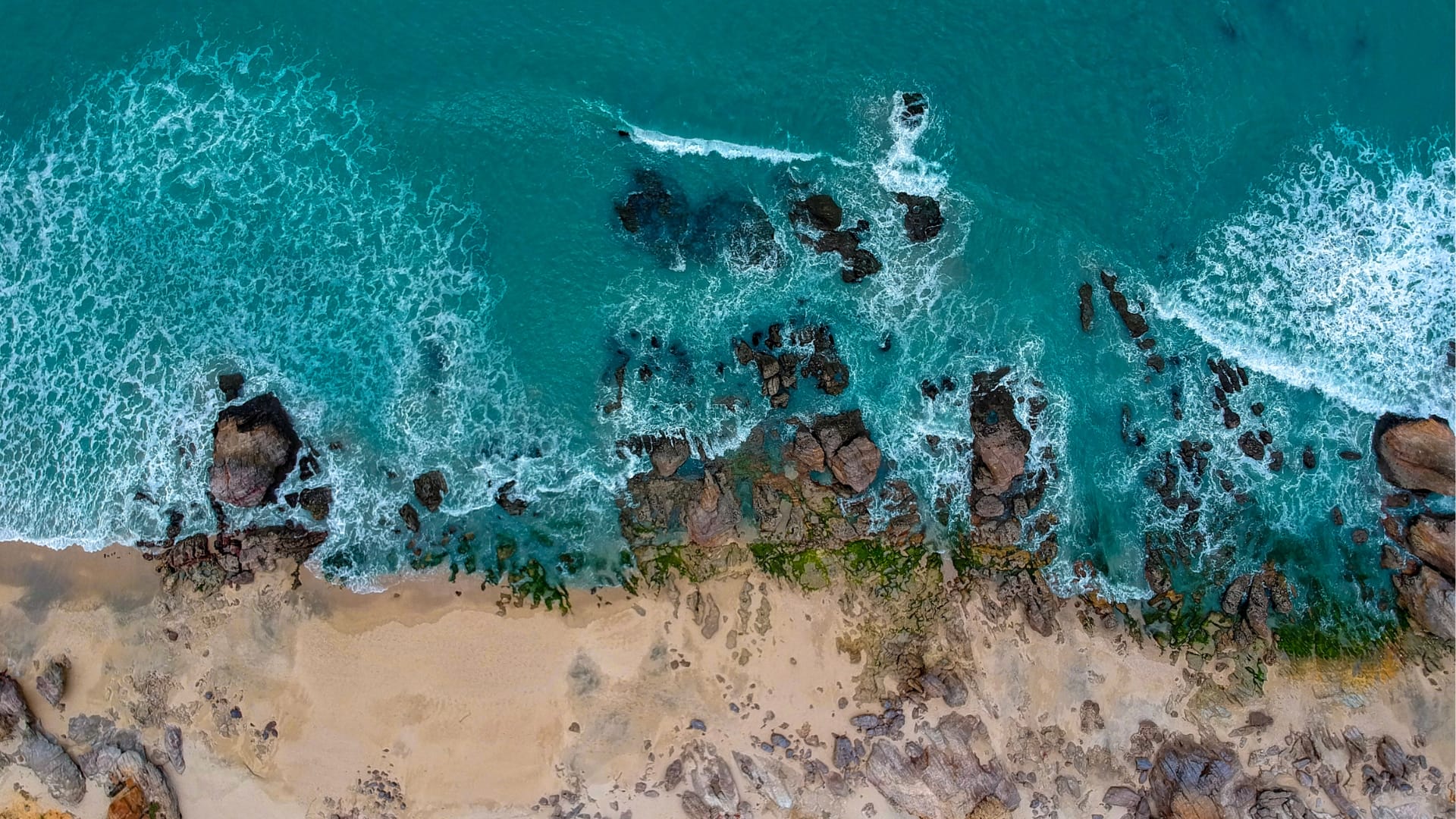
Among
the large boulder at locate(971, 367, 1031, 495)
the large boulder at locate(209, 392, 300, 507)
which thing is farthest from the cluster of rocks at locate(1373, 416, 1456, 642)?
the large boulder at locate(209, 392, 300, 507)

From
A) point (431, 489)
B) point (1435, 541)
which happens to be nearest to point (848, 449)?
point (431, 489)

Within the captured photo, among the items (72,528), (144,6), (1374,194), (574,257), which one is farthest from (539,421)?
(1374,194)

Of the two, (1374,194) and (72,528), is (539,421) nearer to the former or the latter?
(72,528)

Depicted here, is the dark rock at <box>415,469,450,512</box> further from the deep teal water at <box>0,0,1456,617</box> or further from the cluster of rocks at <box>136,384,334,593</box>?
the cluster of rocks at <box>136,384,334,593</box>

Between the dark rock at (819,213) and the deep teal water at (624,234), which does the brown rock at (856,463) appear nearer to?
the deep teal water at (624,234)

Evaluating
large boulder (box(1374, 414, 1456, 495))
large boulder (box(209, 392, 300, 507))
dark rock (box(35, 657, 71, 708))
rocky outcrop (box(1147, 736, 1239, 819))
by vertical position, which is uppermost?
large boulder (box(209, 392, 300, 507))

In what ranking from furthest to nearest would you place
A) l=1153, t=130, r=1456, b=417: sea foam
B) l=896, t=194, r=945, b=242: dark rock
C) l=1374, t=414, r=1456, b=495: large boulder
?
l=1153, t=130, r=1456, b=417: sea foam < l=896, t=194, r=945, b=242: dark rock < l=1374, t=414, r=1456, b=495: large boulder

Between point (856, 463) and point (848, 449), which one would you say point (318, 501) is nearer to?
point (848, 449)

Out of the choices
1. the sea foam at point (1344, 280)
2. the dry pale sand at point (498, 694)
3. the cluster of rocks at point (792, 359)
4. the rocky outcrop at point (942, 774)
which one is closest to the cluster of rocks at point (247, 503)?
the dry pale sand at point (498, 694)
